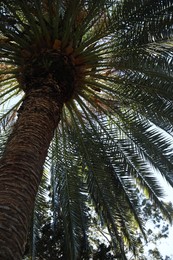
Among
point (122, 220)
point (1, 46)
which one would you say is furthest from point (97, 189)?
point (1, 46)

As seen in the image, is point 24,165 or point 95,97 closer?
point 24,165

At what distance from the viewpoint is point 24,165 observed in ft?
14.7

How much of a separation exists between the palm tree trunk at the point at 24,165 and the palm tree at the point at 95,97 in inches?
1.0

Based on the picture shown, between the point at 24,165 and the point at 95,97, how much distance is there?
395 centimetres

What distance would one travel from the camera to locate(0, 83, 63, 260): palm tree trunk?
11.6 feet

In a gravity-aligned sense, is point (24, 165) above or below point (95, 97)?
below

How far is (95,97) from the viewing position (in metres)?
8.20

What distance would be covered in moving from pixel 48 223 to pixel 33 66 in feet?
15.5

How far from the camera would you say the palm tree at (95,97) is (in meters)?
6.51

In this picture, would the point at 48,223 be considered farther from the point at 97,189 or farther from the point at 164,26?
the point at 164,26

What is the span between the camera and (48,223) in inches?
390

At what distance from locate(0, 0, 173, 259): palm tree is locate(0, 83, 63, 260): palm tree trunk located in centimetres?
2

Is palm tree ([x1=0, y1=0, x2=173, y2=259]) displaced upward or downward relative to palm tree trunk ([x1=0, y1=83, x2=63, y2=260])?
upward

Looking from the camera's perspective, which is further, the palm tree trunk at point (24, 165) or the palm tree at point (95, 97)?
the palm tree at point (95, 97)
